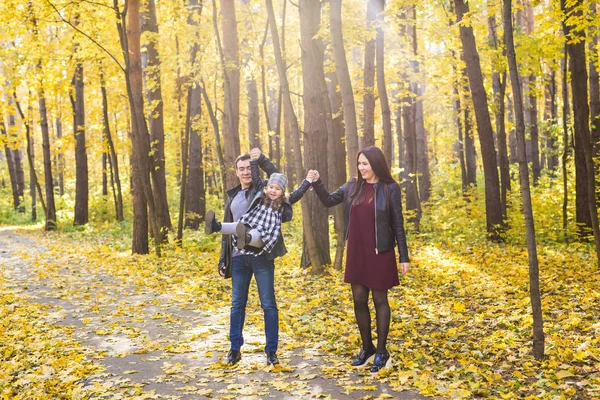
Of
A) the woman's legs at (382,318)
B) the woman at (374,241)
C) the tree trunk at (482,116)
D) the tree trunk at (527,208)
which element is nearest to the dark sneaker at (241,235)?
the woman at (374,241)

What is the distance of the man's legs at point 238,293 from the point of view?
17.7ft

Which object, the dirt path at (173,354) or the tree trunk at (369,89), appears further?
the tree trunk at (369,89)

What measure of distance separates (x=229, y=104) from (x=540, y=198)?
31.7 feet

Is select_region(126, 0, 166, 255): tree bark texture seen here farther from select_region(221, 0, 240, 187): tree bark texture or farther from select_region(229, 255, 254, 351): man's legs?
select_region(229, 255, 254, 351): man's legs

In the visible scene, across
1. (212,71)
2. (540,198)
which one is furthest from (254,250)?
(540,198)

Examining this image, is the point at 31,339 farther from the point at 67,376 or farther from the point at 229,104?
the point at 229,104

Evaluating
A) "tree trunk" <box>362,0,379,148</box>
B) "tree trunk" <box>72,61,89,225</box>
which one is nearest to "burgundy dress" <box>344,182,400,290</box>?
"tree trunk" <box>362,0,379,148</box>

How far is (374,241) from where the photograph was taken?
5.07 metres

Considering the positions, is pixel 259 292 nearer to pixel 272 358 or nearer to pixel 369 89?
pixel 272 358

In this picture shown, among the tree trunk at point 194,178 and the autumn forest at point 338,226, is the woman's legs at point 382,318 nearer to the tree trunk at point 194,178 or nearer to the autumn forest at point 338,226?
the autumn forest at point 338,226

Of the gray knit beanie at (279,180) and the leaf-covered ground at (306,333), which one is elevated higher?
the gray knit beanie at (279,180)

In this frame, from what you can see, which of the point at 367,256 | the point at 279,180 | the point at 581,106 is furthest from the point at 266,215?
the point at 581,106

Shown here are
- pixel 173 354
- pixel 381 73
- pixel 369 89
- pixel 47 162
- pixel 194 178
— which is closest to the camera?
pixel 173 354

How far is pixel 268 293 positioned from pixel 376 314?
1.03m
